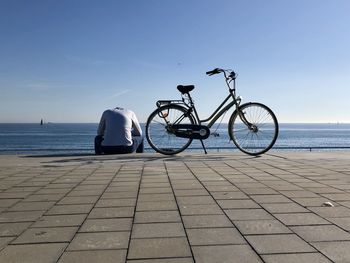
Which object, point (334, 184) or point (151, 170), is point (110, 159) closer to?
point (151, 170)

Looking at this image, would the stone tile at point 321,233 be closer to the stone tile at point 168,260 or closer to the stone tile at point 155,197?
the stone tile at point 168,260

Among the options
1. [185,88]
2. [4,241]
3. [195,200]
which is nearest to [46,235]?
[4,241]

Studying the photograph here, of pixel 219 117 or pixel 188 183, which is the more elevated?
pixel 219 117

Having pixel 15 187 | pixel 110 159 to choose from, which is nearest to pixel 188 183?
pixel 15 187

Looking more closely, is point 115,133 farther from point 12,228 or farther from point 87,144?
point 87,144

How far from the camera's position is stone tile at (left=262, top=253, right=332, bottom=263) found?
7.81 ft

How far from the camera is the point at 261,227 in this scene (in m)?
3.10

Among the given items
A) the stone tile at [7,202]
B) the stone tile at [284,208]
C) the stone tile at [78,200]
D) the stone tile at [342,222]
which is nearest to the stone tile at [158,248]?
the stone tile at [284,208]

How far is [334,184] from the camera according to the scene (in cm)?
496

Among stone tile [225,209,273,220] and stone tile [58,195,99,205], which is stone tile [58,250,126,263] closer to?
stone tile [225,209,273,220]

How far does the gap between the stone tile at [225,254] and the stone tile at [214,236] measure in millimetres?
87

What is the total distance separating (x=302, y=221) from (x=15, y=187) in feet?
11.7

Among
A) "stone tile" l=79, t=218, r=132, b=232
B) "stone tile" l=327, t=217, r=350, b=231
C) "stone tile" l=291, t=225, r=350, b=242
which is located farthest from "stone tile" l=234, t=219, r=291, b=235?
"stone tile" l=79, t=218, r=132, b=232

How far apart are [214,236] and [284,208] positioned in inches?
44.1
